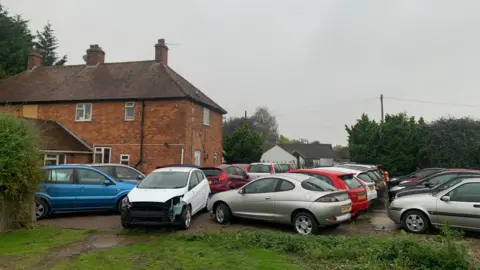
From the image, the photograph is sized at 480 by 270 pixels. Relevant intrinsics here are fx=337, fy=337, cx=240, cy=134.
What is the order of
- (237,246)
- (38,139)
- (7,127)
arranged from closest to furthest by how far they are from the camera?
(237,246)
(7,127)
(38,139)

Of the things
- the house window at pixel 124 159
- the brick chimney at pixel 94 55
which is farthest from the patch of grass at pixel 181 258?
the brick chimney at pixel 94 55

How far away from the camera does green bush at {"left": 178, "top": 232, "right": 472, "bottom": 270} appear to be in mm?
5465

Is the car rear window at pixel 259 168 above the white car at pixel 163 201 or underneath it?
above

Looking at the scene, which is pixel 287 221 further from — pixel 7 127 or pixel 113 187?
pixel 7 127

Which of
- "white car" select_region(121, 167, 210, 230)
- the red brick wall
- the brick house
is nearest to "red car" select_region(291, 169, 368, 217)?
"white car" select_region(121, 167, 210, 230)

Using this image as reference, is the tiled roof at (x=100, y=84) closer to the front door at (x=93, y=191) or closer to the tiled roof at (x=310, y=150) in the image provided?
the front door at (x=93, y=191)

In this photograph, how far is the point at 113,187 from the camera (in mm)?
10828

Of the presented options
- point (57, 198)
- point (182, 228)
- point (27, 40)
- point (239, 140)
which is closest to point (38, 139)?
point (57, 198)

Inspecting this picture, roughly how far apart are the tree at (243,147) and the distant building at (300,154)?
26314 mm

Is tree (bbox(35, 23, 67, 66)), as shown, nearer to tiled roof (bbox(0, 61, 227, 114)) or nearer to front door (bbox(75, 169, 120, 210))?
tiled roof (bbox(0, 61, 227, 114))

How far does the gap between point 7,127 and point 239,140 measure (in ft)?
75.2

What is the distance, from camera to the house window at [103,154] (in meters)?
21.6

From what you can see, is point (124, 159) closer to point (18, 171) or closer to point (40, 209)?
point (40, 209)

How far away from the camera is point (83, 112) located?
22469 millimetres
